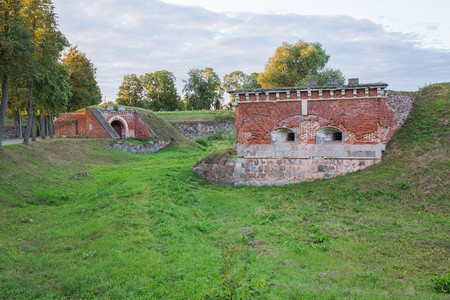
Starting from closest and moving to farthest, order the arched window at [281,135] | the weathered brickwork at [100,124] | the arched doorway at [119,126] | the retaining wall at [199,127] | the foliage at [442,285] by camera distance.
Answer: the foliage at [442,285], the arched window at [281,135], the weathered brickwork at [100,124], the arched doorway at [119,126], the retaining wall at [199,127]

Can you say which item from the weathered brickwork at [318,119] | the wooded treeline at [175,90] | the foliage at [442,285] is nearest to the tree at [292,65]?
the wooded treeline at [175,90]

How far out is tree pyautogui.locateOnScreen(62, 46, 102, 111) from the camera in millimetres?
35750

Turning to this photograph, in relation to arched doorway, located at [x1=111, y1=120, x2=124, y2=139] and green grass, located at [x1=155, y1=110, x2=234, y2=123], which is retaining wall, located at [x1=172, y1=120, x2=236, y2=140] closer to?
green grass, located at [x1=155, y1=110, x2=234, y2=123]

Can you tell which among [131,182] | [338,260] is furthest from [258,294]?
[131,182]

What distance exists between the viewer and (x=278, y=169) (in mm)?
14617

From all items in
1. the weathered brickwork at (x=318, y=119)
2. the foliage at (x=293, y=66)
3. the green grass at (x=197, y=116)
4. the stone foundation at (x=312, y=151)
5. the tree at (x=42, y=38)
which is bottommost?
the stone foundation at (x=312, y=151)

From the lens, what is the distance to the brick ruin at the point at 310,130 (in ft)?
44.3

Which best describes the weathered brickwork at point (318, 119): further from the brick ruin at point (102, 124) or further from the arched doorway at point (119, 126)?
the arched doorway at point (119, 126)

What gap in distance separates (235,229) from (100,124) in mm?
25007

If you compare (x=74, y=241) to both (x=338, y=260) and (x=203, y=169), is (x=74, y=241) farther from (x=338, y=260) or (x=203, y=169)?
(x=203, y=169)

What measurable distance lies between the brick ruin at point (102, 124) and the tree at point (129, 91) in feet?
76.8

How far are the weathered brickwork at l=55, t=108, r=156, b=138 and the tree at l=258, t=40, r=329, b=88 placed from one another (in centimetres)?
1627

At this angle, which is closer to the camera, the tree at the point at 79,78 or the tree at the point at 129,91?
the tree at the point at 79,78

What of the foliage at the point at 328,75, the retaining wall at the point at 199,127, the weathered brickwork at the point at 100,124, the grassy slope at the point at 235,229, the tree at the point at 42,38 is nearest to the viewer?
the grassy slope at the point at 235,229
